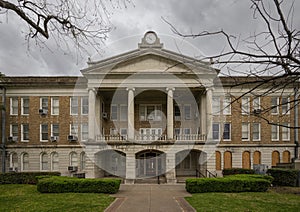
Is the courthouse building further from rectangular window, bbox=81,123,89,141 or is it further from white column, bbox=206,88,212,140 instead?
white column, bbox=206,88,212,140

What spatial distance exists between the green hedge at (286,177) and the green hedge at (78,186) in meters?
12.7

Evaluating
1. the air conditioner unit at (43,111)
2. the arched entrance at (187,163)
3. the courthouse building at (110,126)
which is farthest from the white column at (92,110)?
the arched entrance at (187,163)

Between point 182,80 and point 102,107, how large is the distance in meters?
10.7

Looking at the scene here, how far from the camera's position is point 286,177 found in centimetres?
2192

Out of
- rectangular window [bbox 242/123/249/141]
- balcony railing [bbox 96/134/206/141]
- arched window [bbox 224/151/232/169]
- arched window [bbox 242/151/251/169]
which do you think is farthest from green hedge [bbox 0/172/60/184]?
rectangular window [bbox 242/123/249/141]

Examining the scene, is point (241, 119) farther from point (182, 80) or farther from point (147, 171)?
point (147, 171)

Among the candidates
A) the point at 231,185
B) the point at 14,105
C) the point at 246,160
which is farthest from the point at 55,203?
the point at 246,160

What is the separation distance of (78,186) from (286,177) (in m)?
15.4

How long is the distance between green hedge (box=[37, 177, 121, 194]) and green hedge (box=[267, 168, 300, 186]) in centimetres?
1270

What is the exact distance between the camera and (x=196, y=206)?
13234mm

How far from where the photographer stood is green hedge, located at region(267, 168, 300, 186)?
21719mm

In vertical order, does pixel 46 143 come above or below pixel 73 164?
above

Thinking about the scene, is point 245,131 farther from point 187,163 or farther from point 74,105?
point 74,105

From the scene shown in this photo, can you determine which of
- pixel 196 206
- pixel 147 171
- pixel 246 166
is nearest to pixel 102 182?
pixel 196 206
